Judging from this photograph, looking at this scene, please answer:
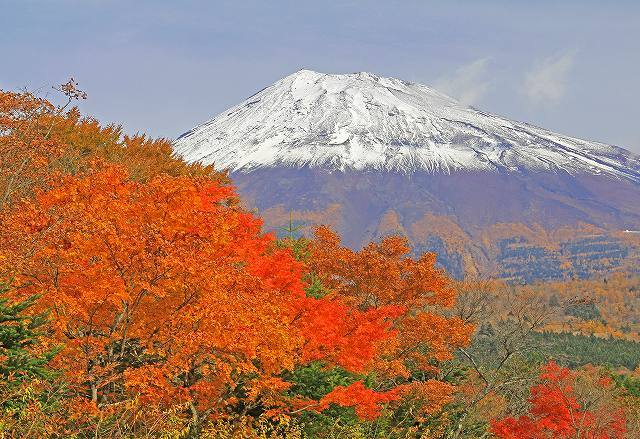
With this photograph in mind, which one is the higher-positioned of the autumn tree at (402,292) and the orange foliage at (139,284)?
the autumn tree at (402,292)

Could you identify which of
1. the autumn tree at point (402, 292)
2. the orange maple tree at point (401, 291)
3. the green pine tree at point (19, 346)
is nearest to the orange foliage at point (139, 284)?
the green pine tree at point (19, 346)

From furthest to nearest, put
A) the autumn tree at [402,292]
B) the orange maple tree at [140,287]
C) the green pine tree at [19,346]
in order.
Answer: the autumn tree at [402,292], the orange maple tree at [140,287], the green pine tree at [19,346]

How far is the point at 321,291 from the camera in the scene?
84.9 feet

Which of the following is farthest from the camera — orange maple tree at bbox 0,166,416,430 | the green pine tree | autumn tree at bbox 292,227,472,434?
autumn tree at bbox 292,227,472,434

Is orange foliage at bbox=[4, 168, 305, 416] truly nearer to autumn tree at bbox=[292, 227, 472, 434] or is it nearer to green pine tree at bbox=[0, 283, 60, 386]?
green pine tree at bbox=[0, 283, 60, 386]

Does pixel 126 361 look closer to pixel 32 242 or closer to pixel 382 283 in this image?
pixel 32 242

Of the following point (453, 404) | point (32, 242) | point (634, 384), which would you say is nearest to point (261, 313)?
point (32, 242)

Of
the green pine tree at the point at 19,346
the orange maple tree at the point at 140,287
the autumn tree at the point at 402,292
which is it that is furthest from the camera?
the autumn tree at the point at 402,292

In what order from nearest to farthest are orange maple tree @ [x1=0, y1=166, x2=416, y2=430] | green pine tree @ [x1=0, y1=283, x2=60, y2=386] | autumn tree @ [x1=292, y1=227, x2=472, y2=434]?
green pine tree @ [x1=0, y1=283, x2=60, y2=386]
orange maple tree @ [x1=0, y1=166, x2=416, y2=430]
autumn tree @ [x1=292, y1=227, x2=472, y2=434]

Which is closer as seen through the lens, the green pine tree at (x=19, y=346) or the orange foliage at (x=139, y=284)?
the green pine tree at (x=19, y=346)

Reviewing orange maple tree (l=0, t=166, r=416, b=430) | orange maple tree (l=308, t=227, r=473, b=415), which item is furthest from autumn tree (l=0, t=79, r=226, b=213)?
orange maple tree (l=308, t=227, r=473, b=415)

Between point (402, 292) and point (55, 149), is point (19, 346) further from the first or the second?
point (402, 292)

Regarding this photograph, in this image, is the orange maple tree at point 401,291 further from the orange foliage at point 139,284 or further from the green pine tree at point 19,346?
the green pine tree at point 19,346

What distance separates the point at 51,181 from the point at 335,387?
10196 mm
